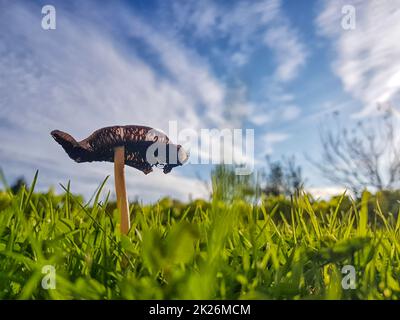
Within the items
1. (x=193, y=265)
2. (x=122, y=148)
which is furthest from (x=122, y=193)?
(x=193, y=265)

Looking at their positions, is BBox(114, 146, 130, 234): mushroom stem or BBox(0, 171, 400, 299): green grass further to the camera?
BBox(114, 146, 130, 234): mushroom stem

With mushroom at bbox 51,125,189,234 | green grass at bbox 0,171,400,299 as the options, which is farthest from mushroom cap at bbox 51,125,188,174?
green grass at bbox 0,171,400,299

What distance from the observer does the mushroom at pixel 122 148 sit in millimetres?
1433

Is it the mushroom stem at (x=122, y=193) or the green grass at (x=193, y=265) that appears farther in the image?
the mushroom stem at (x=122, y=193)

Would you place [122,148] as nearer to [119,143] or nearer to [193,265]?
[119,143]

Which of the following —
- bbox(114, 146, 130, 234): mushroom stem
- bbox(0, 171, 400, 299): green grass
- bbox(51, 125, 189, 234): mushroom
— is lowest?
bbox(0, 171, 400, 299): green grass

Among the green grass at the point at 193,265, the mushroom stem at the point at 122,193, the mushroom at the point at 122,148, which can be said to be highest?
the mushroom at the point at 122,148

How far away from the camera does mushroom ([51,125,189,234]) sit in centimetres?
143

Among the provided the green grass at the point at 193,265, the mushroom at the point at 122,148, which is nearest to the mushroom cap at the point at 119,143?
the mushroom at the point at 122,148

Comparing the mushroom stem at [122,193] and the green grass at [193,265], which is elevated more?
the mushroom stem at [122,193]

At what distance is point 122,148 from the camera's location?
154 centimetres

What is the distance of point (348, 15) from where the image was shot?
4.32 feet

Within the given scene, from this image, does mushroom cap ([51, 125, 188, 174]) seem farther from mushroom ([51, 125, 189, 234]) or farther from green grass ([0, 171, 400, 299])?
green grass ([0, 171, 400, 299])

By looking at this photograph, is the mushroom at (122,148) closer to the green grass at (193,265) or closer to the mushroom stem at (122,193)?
the mushroom stem at (122,193)
